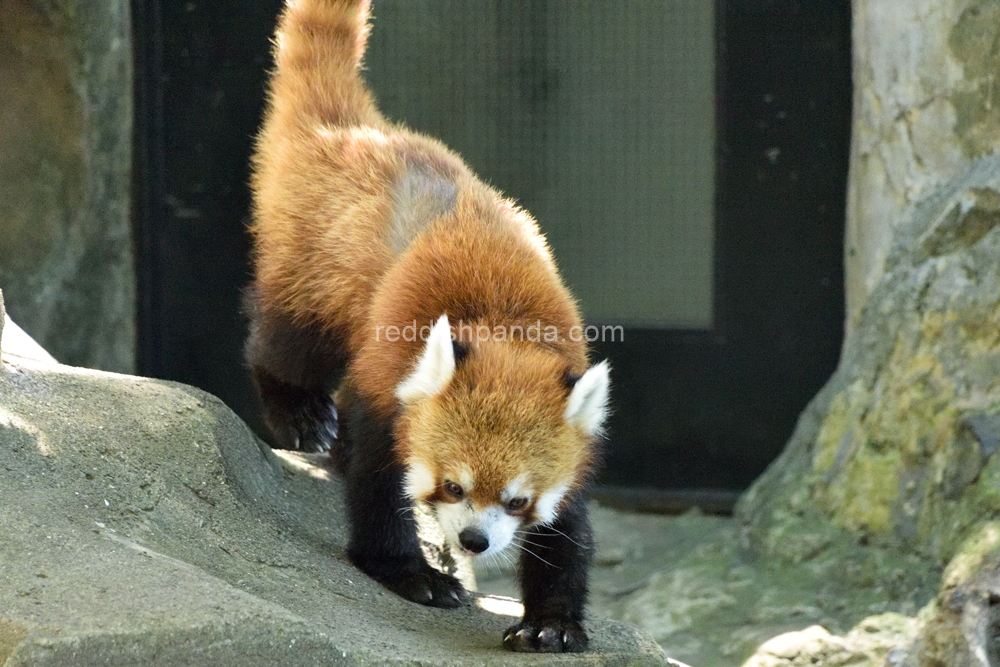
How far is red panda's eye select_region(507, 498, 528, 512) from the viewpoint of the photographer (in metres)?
3.28

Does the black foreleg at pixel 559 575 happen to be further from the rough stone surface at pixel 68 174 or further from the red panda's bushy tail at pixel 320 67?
the rough stone surface at pixel 68 174

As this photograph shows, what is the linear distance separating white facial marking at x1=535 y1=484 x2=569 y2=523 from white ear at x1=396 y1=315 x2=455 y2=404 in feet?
1.53

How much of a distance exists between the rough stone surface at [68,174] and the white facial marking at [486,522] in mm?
4325

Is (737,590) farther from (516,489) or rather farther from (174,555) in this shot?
(174,555)

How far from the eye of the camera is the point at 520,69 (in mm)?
6488

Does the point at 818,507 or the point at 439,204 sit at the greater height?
the point at 439,204

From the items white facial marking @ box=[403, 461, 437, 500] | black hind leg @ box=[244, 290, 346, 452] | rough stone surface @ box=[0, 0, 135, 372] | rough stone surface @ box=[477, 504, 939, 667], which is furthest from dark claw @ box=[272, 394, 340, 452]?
rough stone surface @ box=[0, 0, 135, 372]

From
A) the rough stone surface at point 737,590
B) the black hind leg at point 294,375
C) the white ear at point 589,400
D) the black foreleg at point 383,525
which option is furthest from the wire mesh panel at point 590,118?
the white ear at point 589,400

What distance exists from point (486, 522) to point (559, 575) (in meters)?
0.49

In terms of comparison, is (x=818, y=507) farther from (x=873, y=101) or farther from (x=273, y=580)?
(x=273, y=580)

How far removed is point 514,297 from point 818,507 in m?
2.64

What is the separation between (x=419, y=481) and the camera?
341 cm

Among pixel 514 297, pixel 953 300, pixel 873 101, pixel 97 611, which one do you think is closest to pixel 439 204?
pixel 514 297

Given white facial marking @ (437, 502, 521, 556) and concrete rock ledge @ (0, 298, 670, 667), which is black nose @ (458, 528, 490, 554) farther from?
concrete rock ledge @ (0, 298, 670, 667)
